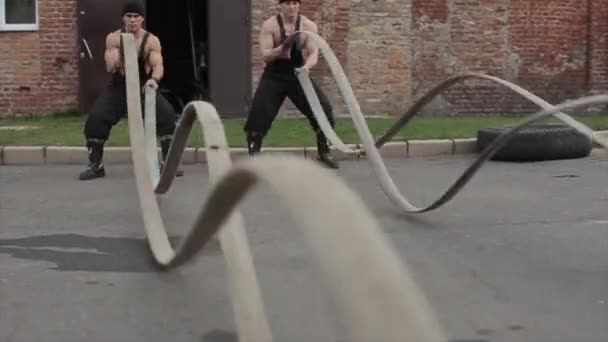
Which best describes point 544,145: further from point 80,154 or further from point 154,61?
point 80,154

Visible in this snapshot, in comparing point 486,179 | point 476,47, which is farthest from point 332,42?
point 486,179

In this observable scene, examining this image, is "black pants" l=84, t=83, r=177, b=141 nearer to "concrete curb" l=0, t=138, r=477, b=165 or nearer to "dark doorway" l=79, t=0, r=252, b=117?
"concrete curb" l=0, t=138, r=477, b=165

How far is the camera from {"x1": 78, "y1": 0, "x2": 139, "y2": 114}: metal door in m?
14.3

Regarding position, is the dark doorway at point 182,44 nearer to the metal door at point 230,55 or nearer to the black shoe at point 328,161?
the metal door at point 230,55

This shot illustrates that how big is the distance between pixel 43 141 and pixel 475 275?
24.1 ft

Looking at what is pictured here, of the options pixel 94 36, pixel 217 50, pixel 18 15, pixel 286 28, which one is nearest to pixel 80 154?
pixel 286 28

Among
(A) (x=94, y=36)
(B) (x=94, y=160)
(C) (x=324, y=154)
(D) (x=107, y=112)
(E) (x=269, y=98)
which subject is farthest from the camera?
(A) (x=94, y=36)

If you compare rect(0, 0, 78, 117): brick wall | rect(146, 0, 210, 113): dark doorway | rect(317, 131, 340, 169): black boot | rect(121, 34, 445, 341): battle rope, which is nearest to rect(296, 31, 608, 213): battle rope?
rect(317, 131, 340, 169): black boot

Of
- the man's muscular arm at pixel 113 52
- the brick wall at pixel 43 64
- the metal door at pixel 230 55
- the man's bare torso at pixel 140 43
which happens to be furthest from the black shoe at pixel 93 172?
the brick wall at pixel 43 64

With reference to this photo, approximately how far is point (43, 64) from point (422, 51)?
622 centimetres

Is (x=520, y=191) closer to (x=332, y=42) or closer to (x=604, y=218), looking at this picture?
(x=604, y=218)

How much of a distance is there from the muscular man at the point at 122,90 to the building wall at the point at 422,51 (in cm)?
585

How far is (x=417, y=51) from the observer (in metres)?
15.6

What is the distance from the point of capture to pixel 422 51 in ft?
51.4
